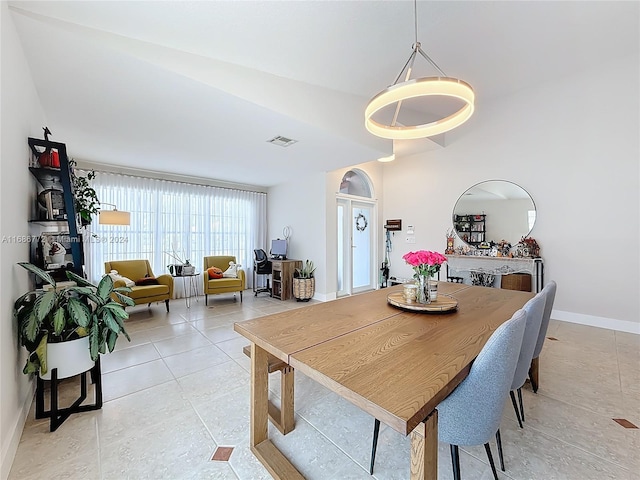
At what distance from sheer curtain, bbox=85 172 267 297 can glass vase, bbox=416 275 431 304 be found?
4.72 m

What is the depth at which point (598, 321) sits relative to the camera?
147 inches

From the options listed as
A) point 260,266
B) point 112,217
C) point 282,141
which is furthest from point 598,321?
point 112,217

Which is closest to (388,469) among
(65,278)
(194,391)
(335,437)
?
(335,437)

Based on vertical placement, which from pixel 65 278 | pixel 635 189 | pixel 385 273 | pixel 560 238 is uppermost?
pixel 635 189

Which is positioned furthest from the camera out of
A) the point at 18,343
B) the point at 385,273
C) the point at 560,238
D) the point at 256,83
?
the point at 385,273

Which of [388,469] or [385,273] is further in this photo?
[385,273]

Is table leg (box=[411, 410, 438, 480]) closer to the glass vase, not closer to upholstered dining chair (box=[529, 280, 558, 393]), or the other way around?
the glass vase

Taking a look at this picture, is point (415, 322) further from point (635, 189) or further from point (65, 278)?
point (635, 189)

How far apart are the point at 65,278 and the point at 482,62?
4978 millimetres

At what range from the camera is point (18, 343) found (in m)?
1.75

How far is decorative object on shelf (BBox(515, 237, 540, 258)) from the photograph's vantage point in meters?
4.15

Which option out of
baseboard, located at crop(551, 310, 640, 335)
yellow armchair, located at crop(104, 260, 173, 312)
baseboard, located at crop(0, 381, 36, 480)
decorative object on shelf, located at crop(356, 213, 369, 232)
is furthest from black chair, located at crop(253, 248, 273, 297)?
baseboard, located at crop(551, 310, 640, 335)

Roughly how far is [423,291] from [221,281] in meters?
3.85

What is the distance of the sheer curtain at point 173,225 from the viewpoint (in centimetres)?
457
